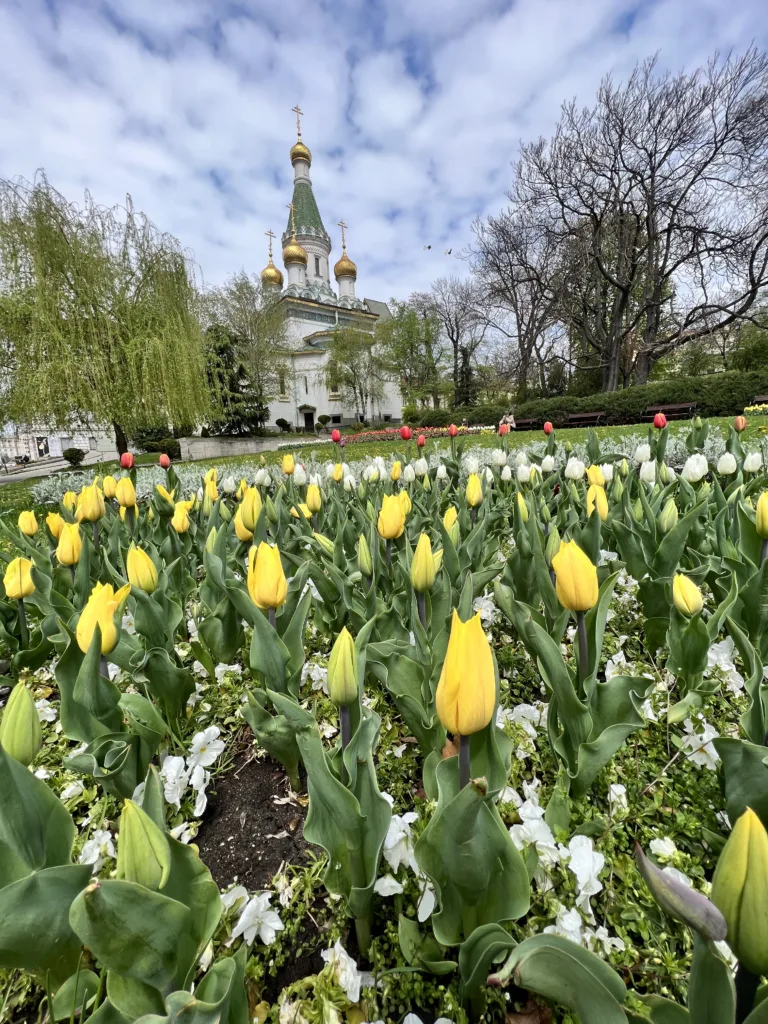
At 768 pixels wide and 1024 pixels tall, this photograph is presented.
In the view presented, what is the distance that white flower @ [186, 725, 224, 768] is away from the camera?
1479mm

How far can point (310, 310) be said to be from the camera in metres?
44.2

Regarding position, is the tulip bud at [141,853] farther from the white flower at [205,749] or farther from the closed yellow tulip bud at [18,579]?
the closed yellow tulip bud at [18,579]

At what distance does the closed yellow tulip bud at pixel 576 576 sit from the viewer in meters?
1.13

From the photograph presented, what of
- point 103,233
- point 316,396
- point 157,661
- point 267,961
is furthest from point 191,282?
point 316,396

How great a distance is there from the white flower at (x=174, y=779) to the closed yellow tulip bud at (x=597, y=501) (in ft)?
5.91

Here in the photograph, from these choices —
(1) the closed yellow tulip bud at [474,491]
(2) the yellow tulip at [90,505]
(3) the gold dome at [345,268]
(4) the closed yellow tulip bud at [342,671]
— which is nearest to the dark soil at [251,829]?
(4) the closed yellow tulip bud at [342,671]

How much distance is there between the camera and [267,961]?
3.31 feet

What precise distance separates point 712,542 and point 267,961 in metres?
2.15

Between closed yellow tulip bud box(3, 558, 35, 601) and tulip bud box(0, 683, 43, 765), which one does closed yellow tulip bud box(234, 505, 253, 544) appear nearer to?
closed yellow tulip bud box(3, 558, 35, 601)

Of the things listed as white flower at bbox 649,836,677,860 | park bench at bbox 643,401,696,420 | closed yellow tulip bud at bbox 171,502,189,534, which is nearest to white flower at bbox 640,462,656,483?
Result: white flower at bbox 649,836,677,860

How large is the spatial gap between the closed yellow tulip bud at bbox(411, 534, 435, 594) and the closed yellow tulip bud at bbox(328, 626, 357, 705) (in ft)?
1.70

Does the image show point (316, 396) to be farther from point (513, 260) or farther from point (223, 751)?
point (223, 751)

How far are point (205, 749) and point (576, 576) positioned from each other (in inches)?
49.7

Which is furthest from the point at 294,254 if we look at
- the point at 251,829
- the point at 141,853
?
the point at 141,853
